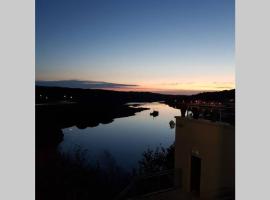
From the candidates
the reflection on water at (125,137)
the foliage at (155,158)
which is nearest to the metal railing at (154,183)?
the foliage at (155,158)

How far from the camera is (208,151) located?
4414 mm

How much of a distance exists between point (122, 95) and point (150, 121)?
10404mm

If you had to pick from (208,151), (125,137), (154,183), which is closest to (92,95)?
(125,137)

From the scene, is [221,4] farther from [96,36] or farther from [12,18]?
[12,18]

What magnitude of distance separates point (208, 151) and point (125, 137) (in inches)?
728

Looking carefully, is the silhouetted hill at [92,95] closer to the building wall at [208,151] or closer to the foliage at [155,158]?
the foliage at [155,158]

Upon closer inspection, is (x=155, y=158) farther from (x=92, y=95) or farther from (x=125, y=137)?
(x=125, y=137)

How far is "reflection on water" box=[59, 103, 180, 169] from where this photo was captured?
55.5 feet

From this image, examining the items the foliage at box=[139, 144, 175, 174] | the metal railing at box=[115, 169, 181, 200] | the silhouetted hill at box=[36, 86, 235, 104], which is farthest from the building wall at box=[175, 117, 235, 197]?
the silhouetted hill at box=[36, 86, 235, 104]

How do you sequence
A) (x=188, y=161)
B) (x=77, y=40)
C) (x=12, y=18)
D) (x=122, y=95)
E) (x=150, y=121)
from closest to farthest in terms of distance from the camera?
(x=12, y=18), (x=188, y=161), (x=77, y=40), (x=122, y=95), (x=150, y=121)

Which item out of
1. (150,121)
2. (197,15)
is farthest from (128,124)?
(197,15)

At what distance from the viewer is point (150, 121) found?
2522 cm

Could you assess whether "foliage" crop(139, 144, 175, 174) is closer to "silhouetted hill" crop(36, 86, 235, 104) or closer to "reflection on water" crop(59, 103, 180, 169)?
"silhouetted hill" crop(36, 86, 235, 104)

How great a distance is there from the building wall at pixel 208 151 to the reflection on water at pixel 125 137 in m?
8.69
